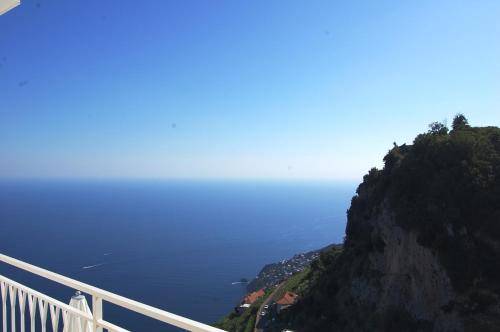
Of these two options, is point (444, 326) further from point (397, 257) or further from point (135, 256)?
point (135, 256)

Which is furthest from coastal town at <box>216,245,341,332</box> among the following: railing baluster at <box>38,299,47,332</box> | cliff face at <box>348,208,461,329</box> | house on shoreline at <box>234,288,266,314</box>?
railing baluster at <box>38,299,47,332</box>

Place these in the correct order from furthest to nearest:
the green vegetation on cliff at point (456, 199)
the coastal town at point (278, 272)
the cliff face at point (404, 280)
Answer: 1. the coastal town at point (278, 272)
2. the cliff face at point (404, 280)
3. the green vegetation on cliff at point (456, 199)

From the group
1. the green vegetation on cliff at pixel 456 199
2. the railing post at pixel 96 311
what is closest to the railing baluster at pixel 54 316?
the railing post at pixel 96 311

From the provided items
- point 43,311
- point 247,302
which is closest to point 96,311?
point 43,311

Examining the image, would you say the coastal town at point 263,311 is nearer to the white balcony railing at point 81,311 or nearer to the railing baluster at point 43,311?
the white balcony railing at point 81,311

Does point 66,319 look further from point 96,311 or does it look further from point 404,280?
point 404,280

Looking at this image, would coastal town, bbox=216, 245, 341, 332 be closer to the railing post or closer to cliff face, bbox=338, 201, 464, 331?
cliff face, bbox=338, 201, 464, 331

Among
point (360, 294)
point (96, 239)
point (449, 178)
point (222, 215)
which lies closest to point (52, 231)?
point (96, 239)
